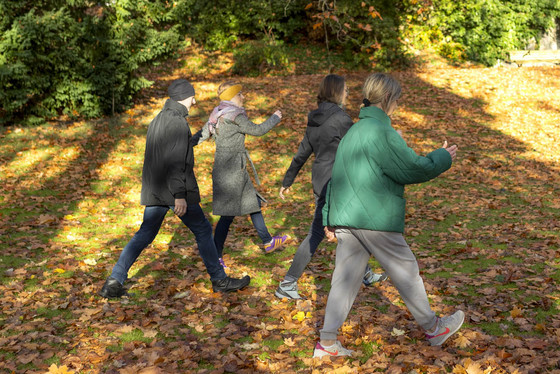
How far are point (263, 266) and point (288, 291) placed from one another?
1.37m

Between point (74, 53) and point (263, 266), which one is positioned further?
point (74, 53)

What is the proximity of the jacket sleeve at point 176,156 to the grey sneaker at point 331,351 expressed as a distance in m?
1.98

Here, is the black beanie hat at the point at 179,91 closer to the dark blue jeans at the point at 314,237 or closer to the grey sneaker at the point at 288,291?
the dark blue jeans at the point at 314,237

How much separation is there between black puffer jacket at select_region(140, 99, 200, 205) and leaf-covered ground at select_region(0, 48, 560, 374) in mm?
1240

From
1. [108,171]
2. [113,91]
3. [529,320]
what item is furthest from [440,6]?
[529,320]

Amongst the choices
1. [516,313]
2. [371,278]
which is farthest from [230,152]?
[516,313]

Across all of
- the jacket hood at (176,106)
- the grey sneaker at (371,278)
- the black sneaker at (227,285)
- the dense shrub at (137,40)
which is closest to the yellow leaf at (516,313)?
the grey sneaker at (371,278)

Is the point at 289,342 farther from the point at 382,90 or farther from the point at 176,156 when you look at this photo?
the point at 382,90

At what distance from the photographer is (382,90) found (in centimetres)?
387

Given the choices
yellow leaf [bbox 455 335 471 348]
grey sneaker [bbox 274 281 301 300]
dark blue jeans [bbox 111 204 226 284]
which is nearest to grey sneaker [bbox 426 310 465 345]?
yellow leaf [bbox 455 335 471 348]

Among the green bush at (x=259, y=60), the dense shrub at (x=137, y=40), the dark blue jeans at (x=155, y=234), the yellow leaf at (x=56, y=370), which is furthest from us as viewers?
the green bush at (x=259, y=60)

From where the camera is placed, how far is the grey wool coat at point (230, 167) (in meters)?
5.94

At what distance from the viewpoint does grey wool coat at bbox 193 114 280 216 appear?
5941 millimetres

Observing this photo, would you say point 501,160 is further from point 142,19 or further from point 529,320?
point 142,19
